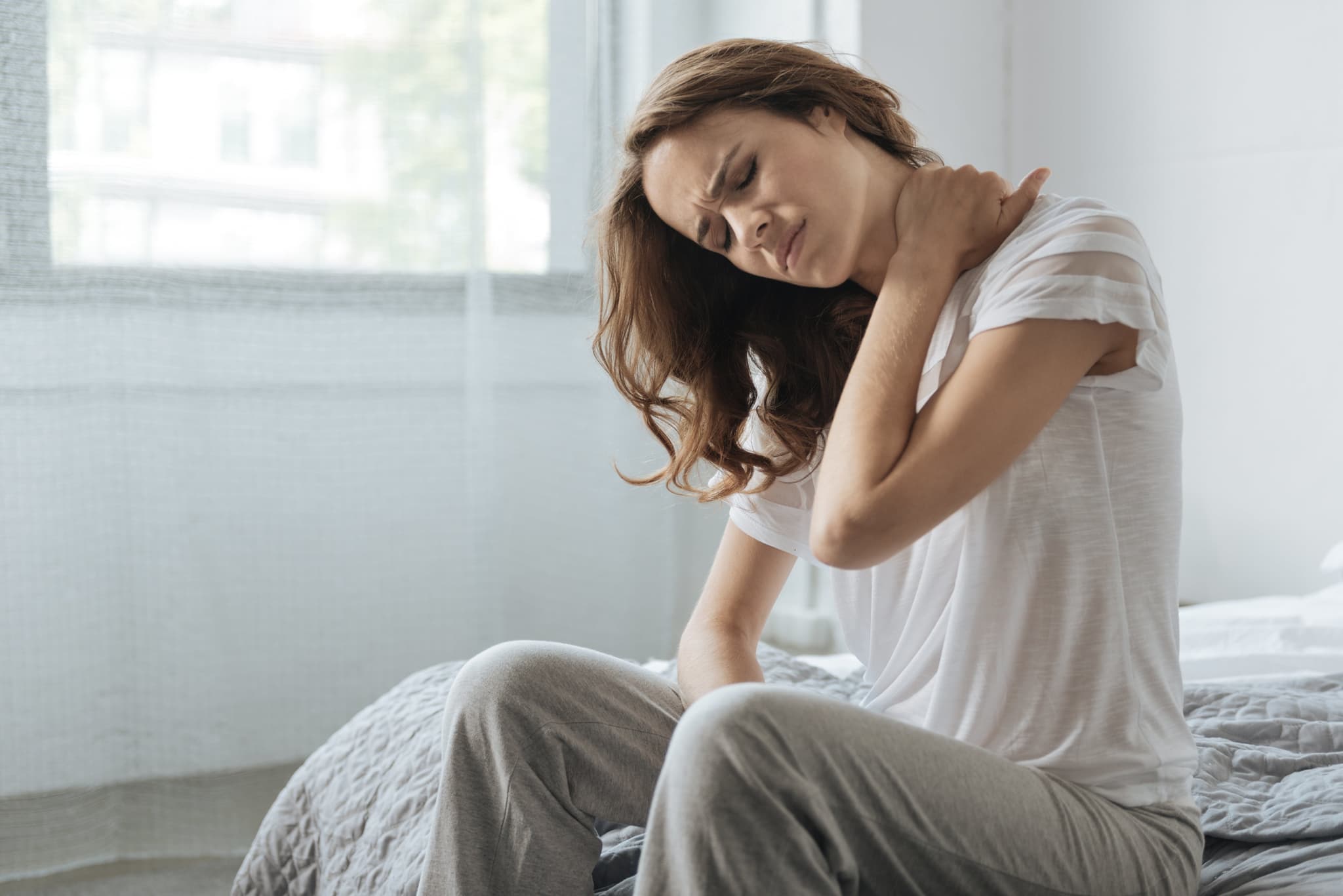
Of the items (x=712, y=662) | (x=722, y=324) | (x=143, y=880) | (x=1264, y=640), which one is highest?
(x=722, y=324)

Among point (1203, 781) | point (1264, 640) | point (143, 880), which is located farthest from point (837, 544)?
point (143, 880)

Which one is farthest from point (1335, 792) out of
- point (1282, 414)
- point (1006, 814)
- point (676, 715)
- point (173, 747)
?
point (173, 747)

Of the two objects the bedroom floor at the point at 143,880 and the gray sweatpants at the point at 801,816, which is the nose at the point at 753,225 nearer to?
the gray sweatpants at the point at 801,816

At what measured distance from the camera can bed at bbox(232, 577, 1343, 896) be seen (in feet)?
3.71

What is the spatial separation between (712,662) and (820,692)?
0.16m

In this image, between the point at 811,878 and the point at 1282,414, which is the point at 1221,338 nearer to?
the point at 1282,414

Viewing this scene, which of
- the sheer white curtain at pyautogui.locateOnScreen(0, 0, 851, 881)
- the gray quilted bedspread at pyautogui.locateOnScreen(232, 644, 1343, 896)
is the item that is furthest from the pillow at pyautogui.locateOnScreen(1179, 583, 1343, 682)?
the sheer white curtain at pyautogui.locateOnScreen(0, 0, 851, 881)

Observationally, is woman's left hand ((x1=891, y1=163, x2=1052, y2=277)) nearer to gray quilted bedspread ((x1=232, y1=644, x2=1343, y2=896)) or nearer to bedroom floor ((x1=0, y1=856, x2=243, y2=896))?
gray quilted bedspread ((x1=232, y1=644, x2=1343, y2=896))

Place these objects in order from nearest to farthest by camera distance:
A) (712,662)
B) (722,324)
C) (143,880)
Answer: (712,662) → (722,324) → (143,880)

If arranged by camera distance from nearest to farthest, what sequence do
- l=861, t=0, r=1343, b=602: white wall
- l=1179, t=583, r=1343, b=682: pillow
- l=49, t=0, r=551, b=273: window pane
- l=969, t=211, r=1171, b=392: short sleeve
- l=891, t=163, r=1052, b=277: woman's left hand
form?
1. l=969, t=211, r=1171, b=392: short sleeve
2. l=891, t=163, r=1052, b=277: woman's left hand
3. l=1179, t=583, r=1343, b=682: pillow
4. l=861, t=0, r=1343, b=602: white wall
5. l=49, t=0, r=551, b=273: window pane

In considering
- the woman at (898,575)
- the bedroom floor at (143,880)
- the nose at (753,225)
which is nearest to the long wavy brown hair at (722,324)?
the woman at (898,575)

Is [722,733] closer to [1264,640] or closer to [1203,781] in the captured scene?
[1203,781]

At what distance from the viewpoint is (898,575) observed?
1.14 m

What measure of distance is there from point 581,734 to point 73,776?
5.08 ft
